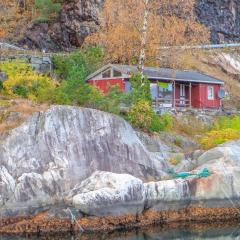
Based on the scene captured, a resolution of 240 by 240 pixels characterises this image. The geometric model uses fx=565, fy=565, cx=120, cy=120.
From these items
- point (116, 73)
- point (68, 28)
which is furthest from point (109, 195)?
point (68, 28)

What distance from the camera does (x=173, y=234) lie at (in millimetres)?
28734

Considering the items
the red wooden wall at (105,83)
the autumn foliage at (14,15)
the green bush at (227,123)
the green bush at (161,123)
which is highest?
the autumn foliage at (14,15)

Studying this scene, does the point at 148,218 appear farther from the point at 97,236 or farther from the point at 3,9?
the point at 3,9

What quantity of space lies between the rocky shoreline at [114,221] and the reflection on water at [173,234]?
74cm

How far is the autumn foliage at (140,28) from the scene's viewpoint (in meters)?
45.3

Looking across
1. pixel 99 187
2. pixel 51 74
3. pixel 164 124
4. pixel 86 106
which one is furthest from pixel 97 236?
pixel 51 74

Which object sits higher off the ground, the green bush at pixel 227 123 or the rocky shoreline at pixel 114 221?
the green bush at pixel 227 123

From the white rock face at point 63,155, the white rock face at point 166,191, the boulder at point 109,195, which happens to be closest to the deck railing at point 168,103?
the white rock face at point 63,155

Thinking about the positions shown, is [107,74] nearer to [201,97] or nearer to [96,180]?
[201,97]

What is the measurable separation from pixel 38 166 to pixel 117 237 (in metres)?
5.95

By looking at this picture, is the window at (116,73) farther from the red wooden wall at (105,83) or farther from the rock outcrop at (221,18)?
the rock outcrop at (221,18)

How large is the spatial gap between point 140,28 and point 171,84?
5540 mm

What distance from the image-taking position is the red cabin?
45875mm

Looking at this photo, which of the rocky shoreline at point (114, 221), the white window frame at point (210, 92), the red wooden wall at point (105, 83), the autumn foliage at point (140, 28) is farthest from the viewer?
the white window frame at point (210, 92)
